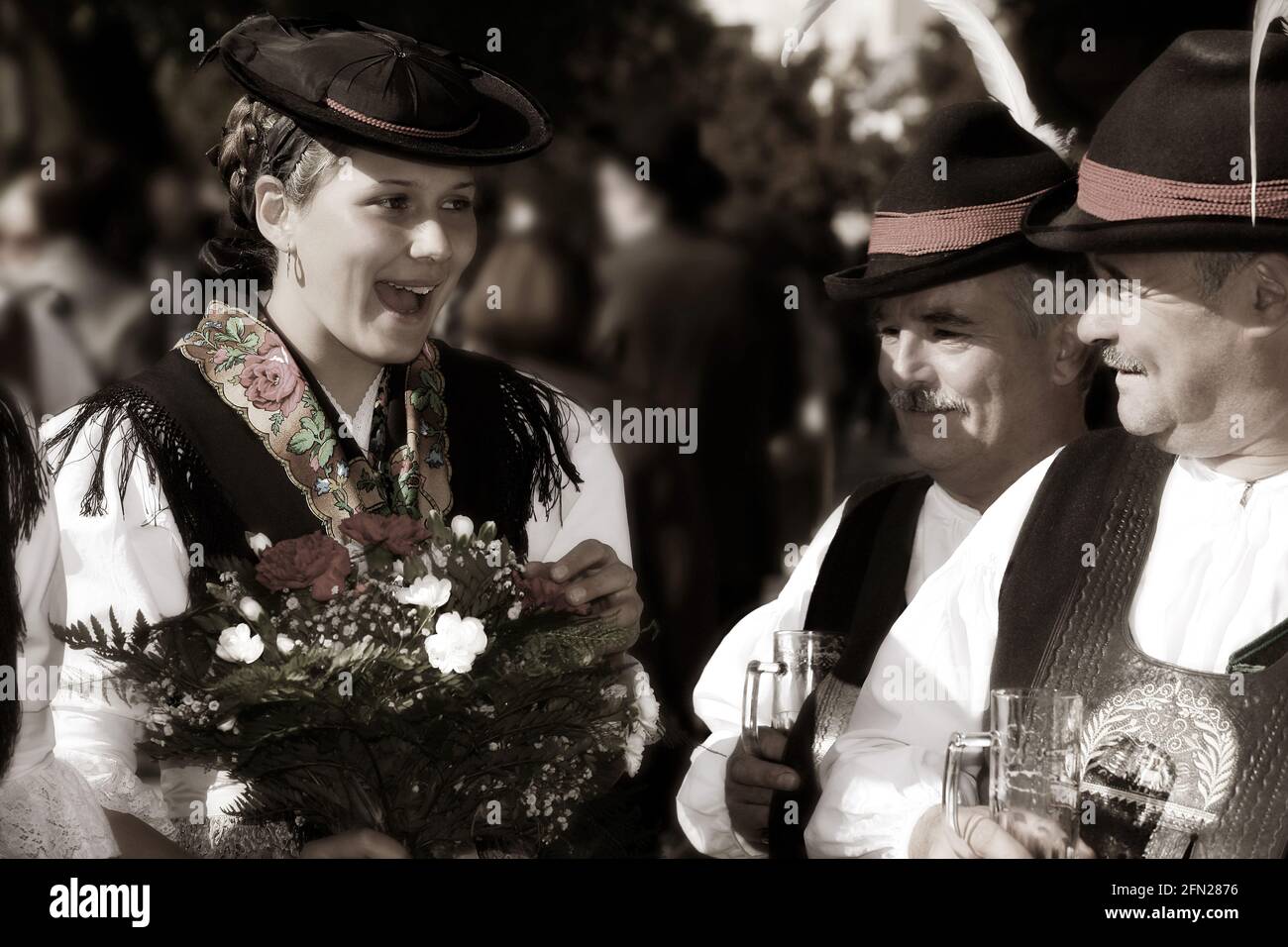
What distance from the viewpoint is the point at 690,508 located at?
404cm

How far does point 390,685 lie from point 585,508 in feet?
3.25

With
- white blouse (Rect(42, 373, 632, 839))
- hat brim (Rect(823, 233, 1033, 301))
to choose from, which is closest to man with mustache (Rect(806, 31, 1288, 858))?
hat brim (Rect(823, 233, 1033, 301))

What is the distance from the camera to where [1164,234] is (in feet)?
9.62

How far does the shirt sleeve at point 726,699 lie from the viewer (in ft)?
11.5

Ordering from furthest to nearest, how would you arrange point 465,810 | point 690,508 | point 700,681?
point 690,508, point 700,681, point 465,810

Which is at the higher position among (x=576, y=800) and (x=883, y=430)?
(x=883, y=430)

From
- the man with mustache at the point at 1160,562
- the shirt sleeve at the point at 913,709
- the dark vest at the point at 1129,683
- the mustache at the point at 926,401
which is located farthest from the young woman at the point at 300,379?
the mustache at the point at 926,401

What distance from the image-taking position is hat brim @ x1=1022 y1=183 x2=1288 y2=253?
290 cm

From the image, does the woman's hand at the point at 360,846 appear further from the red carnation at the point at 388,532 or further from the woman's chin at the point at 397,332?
the woman's chin at the point at 397,332

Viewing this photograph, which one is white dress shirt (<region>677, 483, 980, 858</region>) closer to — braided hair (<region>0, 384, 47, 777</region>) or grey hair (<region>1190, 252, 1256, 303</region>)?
grey hair (<region>1190, 252, 1256, 303</region>)

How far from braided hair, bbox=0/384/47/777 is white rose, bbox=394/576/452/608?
0.68m

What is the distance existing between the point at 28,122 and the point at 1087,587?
2514 millimetres

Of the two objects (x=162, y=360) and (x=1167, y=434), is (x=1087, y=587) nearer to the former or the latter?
(x=1167, y=434)
